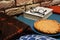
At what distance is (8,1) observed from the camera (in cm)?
83

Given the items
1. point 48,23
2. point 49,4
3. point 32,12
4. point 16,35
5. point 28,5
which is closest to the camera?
point 16,35

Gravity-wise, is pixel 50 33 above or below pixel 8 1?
below

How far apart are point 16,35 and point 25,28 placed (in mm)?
64

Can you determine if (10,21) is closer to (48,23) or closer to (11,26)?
(11,26)

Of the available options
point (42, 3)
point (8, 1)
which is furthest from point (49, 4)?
point (8, 1)

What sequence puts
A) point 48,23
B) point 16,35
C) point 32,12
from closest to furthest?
point 16,35, point 48,23, point 32,12

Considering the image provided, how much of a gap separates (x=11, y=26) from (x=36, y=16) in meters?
0.22

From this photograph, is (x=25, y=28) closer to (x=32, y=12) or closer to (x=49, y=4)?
(x=32, y=12)

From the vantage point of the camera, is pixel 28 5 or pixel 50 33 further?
pixel 28 5

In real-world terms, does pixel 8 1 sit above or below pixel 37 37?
above

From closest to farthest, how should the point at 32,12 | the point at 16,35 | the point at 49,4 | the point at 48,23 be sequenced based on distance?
the point at 16,35, the point at 48,23, the point at 32,12, the point at 49,4

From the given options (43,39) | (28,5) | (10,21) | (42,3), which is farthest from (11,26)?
(42,3)

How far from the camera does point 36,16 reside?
80 centimetres

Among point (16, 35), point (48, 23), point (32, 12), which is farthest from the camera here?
point (32, 12)
